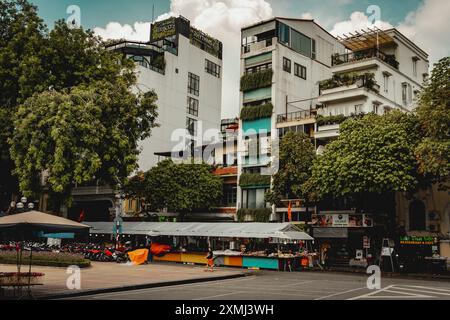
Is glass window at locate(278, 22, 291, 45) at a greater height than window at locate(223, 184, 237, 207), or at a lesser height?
greater

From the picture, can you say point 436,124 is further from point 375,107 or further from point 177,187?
point 177,187

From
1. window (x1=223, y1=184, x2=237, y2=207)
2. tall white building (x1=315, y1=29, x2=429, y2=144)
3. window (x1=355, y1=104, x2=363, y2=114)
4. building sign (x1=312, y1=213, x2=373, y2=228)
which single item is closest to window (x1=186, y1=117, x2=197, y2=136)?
window (x1=223, y1=184, x2=237, y2=207)

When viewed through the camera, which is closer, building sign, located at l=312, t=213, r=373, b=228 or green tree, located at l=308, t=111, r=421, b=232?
green tree, located at l=308, t=111, r=421, b=232

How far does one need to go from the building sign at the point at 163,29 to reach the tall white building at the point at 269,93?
1285 cm

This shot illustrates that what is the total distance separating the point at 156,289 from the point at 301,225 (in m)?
19.8

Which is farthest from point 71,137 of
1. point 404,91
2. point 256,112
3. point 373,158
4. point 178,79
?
point 404,91

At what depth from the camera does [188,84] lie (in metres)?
58.2

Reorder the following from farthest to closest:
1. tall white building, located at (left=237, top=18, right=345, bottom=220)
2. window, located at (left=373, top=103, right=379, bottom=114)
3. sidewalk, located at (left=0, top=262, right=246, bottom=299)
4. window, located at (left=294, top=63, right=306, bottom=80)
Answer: window, located at (left=294, top=63, right=306, bottom=80) → tall white building, located at (left=237, top=18, right=345, bottom=220) → window, located at (left=373, top=103, right=379, bottom=114) → sidewalk, located at (left=0, top=262, right=246, bottom=299)

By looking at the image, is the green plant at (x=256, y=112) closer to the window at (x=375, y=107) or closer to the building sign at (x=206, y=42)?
the window at (x=375, y=107)

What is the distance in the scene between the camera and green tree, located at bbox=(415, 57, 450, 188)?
28234 millimetres

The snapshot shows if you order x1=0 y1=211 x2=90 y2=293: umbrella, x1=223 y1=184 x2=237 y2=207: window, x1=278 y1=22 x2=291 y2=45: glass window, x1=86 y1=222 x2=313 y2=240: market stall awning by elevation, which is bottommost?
x1=86 y1=222 x2=313 y2=240: market stall awning

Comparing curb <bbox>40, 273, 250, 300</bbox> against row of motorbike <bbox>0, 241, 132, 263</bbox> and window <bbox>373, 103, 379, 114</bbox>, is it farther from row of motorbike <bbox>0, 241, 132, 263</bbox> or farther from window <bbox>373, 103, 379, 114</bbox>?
window <bbox>373, 103, 379, 114</bbox>

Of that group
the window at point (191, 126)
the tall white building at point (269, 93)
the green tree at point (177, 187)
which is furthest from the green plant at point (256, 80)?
the window at point (191, 126)

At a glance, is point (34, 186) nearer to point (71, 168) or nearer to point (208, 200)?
point (71, 168)
